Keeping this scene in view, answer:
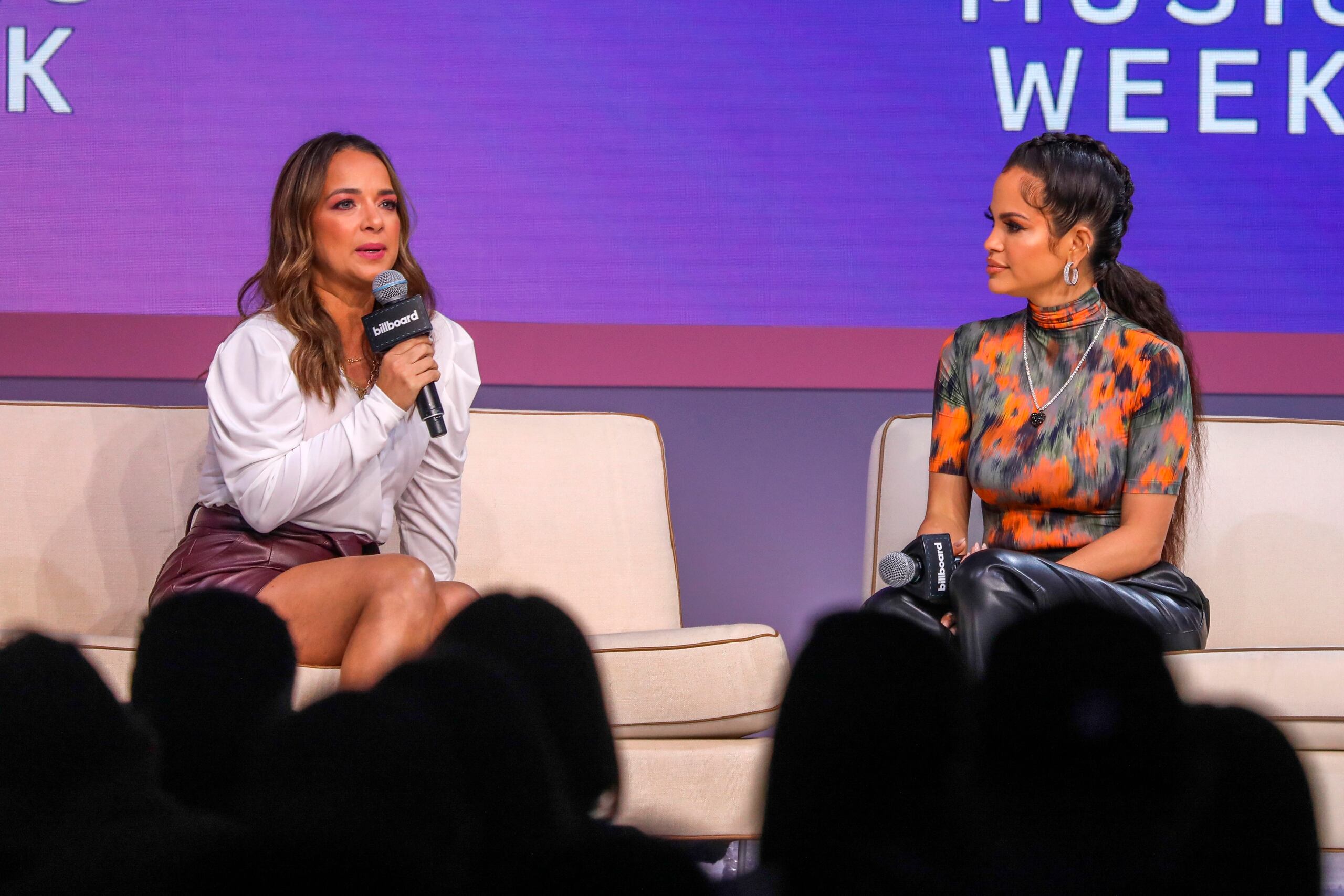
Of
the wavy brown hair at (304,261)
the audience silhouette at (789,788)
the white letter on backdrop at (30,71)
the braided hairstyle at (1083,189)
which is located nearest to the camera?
the audience silhouette at (789,788)

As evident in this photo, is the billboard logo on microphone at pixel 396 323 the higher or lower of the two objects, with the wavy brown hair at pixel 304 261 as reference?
lower

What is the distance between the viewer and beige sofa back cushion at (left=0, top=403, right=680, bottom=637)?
2.21 m

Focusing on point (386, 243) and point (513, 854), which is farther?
point (386, 243)

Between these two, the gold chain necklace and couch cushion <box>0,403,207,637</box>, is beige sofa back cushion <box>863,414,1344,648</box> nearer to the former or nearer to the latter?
the gold chain necklace

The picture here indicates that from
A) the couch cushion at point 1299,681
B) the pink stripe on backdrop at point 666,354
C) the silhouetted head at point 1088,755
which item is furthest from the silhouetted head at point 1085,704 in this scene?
the pink stripe on backdrop at point 666,354

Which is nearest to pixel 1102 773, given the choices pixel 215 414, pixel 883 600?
pixel 883 600

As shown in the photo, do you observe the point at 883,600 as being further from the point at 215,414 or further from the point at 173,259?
the point at 173,259

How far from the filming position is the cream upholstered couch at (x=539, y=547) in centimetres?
188

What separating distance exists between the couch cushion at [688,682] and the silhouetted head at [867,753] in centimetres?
163

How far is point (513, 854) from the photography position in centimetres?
23

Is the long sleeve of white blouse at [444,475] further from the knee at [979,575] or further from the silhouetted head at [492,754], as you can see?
the silhouetted head at [492,754]

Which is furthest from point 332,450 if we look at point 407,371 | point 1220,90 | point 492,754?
point 1220,90

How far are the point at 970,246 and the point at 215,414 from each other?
6.17 ft

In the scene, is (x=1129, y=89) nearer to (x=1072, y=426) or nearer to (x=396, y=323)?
(x=1072, y=426)
